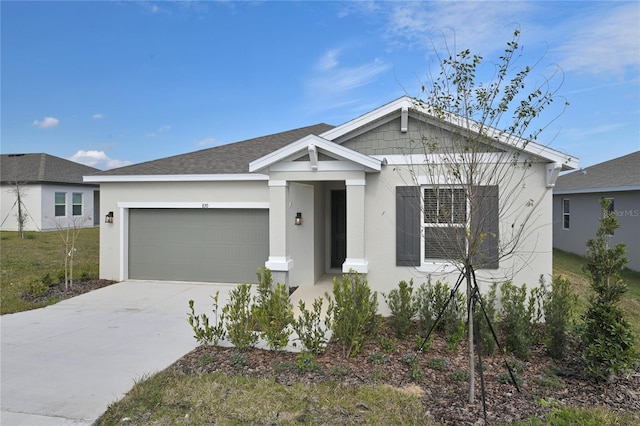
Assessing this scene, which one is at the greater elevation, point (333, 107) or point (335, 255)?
point (333, 107)

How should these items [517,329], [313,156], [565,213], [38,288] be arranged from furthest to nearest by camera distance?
[565,213] → [38,288] → [313,156] → [517,329]

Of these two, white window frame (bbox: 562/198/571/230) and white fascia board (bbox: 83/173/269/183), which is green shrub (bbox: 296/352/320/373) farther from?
white window frame (bbox: 562/198/571/230)

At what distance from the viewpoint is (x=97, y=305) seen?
848 cm

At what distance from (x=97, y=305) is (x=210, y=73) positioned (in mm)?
9023

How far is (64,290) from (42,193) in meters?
17.0

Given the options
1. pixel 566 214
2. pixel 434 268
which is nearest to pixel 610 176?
pixel 566 214

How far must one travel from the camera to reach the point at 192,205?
10.8 meters

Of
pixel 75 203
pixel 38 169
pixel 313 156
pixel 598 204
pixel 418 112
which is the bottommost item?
pixel 598 204

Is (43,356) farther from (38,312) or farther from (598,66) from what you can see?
(598,66)

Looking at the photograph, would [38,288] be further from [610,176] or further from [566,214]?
[566,214]

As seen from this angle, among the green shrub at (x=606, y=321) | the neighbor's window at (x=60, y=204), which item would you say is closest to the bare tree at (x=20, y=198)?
the neighbor's window at (x=60, y=204)

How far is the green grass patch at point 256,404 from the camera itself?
3.82 m

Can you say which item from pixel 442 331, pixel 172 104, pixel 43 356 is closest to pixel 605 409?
pixel 442 331

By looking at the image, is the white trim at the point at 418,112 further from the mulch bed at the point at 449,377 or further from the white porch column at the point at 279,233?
the mulch bed at the point at 449,377
